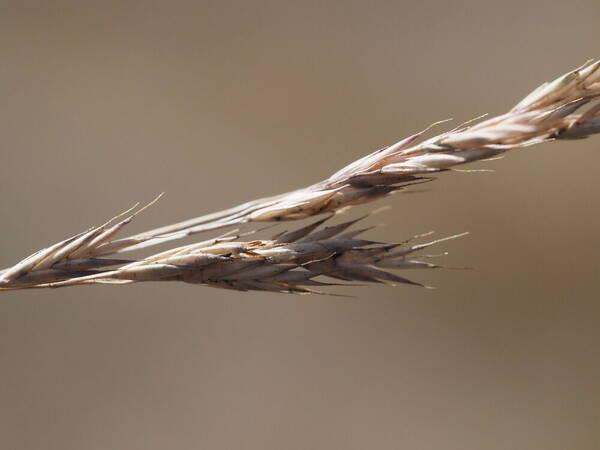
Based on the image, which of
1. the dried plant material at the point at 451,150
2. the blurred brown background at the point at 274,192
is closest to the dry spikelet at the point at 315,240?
the dried plant material at the point at 451,150

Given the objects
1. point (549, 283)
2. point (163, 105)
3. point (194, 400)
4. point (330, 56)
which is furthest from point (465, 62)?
point (194, 400)

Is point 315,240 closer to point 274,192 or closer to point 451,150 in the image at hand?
point 451,150

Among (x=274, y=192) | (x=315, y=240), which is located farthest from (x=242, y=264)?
(x=274, y=192)

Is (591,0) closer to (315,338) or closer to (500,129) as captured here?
(315,338)

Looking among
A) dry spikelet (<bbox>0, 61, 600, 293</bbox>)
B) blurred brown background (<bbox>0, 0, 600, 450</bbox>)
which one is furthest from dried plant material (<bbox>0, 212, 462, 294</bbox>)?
blurred brown background (<bbox>0, 0, 600, 450</bbox>)

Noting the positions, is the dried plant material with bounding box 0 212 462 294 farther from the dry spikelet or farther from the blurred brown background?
the blurred brown background

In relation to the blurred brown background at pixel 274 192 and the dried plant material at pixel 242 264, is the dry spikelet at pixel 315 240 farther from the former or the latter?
the blurred brown background at pixel 274 192
